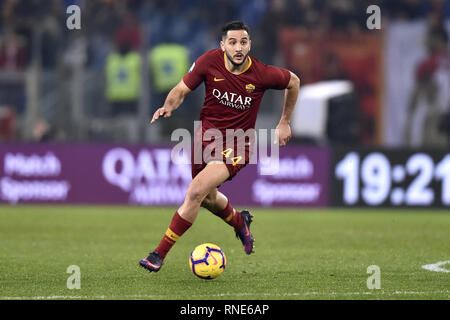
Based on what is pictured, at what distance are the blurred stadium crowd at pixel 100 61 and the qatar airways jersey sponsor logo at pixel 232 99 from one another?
8.17 meters

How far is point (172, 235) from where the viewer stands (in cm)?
768

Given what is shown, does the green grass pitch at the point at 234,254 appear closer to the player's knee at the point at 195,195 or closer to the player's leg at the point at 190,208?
the player's leg at the point at 190,208

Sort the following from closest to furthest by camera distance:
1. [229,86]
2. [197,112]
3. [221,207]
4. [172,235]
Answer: [172,235], [229,86], [221,207], [197,112]

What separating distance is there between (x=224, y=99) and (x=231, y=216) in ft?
4.09

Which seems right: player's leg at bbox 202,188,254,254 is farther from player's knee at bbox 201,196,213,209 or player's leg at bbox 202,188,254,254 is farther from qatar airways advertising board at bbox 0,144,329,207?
qatar airways advertising board at bbox 0,144,329,207

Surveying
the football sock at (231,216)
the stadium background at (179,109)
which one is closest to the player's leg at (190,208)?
the football sock at (231,216)

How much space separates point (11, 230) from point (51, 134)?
436 centimetres

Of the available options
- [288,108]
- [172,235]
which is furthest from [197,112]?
[172,235]

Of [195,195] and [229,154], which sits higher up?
[229,154]

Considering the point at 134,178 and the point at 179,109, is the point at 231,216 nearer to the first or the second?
the point at 134,178

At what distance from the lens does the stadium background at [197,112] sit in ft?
48.7

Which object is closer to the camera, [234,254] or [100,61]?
[234,254]
